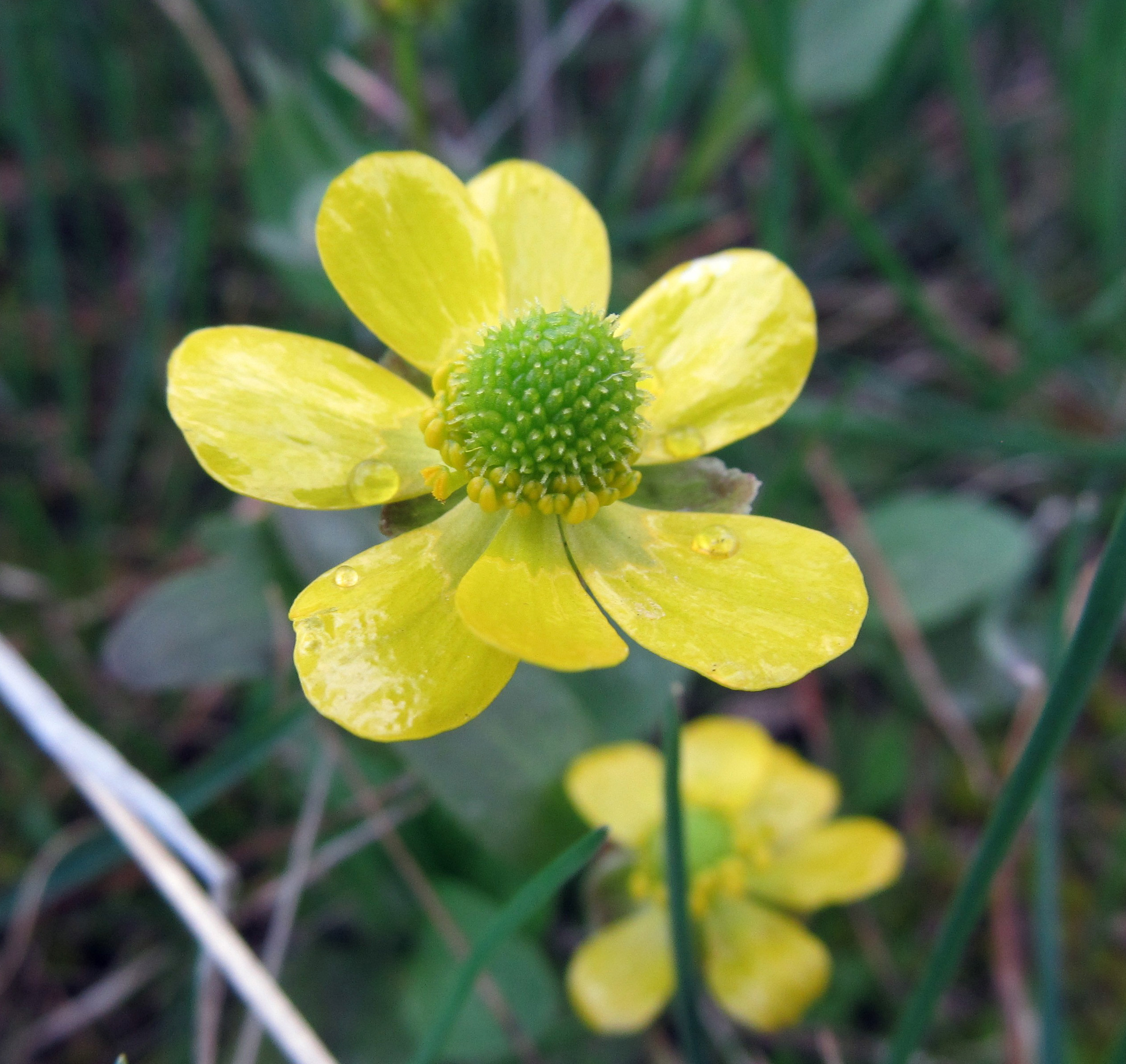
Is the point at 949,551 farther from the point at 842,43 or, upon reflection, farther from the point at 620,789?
the point at 842,43

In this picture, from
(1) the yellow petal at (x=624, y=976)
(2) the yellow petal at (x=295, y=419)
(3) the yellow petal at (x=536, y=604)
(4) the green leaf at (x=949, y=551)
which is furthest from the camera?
(4) the green leaf at (x=949, y=551)

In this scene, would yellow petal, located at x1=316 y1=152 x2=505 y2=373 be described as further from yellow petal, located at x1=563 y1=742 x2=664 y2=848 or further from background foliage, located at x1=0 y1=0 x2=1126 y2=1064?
yellow petal, located at x1=563 y1=742 x2=664 y2=848

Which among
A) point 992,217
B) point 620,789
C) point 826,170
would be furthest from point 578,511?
point 992,217

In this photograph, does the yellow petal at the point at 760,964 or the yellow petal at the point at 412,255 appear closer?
the yellow petal at the point at 412,255

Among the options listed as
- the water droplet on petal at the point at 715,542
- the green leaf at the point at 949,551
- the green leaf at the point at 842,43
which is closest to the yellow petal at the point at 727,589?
the water droplet on petal at the point at 715,542

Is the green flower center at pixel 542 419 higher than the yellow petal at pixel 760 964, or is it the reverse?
the green flower center at pixel 542 419

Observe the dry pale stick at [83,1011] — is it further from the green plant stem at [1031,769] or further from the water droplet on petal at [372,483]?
the green plant stem at [1031,769]
